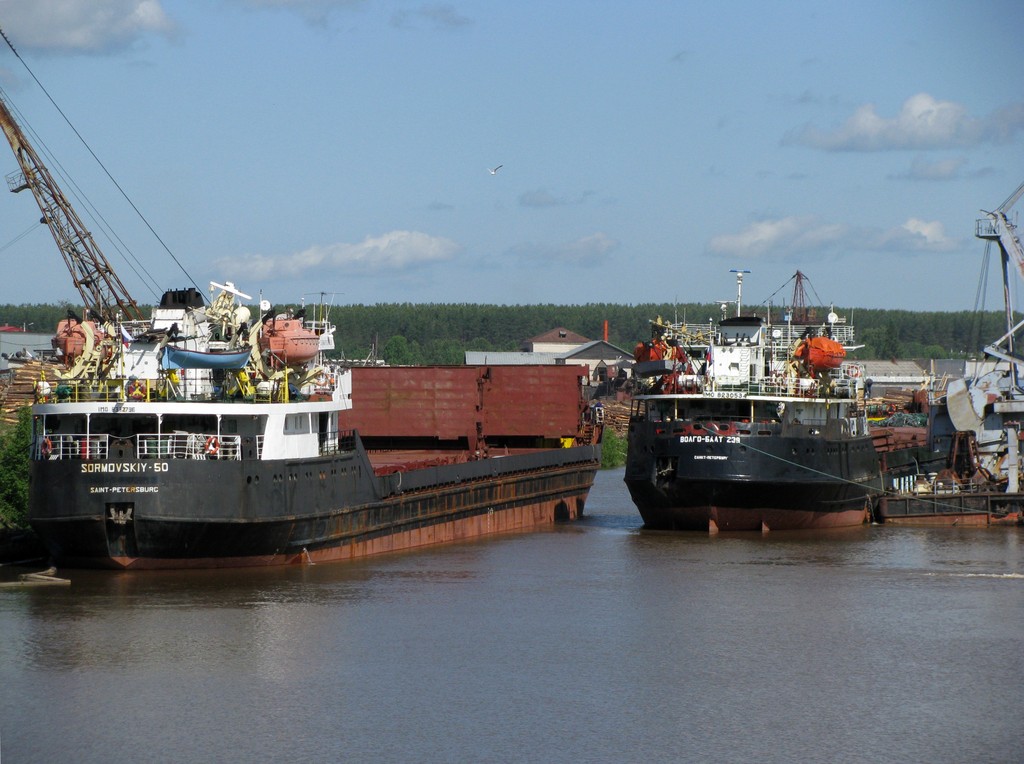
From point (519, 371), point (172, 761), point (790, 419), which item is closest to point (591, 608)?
point (172, 761)

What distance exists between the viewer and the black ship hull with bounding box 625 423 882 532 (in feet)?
151

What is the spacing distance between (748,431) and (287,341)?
614 inches

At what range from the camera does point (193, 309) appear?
39688mm

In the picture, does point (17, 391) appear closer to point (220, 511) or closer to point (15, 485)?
point (15, 485)

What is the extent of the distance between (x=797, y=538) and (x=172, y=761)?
28700 millimetres

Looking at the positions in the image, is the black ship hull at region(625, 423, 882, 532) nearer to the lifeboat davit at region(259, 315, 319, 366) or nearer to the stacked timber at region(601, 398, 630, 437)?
the lifeboat davit at region(259, 315, 319, 366)

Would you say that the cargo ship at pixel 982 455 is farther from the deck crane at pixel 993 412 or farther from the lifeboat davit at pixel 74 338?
the lifeboat davit at pixel 74 338

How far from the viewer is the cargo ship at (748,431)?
46.5 meters

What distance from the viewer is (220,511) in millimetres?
34906

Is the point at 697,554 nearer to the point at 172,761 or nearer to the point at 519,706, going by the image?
the point at 519,706

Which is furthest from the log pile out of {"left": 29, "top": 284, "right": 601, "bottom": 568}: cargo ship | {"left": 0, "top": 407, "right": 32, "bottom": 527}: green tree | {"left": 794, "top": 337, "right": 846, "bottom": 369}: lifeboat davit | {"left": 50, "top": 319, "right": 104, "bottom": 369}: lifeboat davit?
{"left": 794, "top": 337, "right": 846, "bottom": 369}: lifeboat davit

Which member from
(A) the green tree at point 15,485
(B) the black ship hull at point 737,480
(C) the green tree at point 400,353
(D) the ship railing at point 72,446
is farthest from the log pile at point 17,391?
(C) the green tree at point 400,353

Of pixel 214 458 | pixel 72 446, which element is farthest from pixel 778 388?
pixel 72 446

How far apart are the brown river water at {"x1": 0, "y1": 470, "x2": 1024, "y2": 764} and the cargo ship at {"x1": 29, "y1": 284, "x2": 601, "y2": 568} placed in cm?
105
